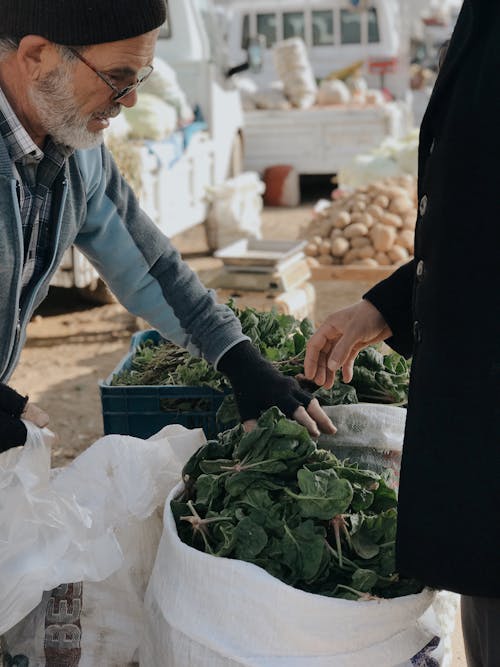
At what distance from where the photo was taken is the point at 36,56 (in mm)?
1838

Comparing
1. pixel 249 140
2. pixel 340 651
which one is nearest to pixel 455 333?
pixel 340 651

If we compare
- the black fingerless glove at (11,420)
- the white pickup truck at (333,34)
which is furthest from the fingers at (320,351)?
the white pickup truck at (333,34)

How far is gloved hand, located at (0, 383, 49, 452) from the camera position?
180cm

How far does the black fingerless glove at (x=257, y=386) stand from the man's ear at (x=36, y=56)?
77 cm

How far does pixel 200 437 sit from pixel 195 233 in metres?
8.15

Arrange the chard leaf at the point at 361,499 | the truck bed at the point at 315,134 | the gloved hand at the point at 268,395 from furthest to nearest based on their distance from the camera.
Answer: the truck bed at the point at 315,134
the gloved hand at the point at 268,395
the chard leaf at the point at 361,499

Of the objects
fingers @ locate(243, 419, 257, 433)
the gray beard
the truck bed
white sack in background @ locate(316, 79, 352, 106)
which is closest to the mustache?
the gray beard

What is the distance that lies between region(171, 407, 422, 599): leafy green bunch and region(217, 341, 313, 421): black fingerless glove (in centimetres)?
12

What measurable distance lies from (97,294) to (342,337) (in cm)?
504

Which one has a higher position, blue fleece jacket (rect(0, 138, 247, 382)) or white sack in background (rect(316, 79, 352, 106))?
blue fleece jacket (rect(0, 138, 247, 382))

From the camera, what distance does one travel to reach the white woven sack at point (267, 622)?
5.13 ft

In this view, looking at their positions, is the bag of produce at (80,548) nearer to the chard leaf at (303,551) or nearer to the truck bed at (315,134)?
the chard leaf at (303,551)

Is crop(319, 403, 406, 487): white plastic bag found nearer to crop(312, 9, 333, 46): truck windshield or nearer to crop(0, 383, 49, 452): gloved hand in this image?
crop(0, 383, 49, 452): gloved hand

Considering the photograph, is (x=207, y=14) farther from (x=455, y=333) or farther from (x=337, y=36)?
(x=455, y=333)
